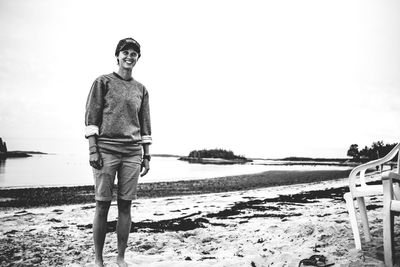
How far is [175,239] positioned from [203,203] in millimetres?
3088

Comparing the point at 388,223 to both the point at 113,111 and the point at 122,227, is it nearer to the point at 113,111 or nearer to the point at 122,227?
the point at 122,227

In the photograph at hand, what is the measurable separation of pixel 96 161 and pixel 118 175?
0.97 feet

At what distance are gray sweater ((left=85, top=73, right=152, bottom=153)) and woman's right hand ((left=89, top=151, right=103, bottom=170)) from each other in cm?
14

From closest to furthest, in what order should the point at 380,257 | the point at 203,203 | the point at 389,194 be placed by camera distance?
the point at 389,194 → the point at 380,257 → the point at 203,203

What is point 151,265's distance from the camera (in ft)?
9.48

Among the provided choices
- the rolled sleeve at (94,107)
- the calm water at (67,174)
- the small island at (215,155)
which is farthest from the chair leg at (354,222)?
the small island at (215,155)

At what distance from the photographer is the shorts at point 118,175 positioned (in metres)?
2.66

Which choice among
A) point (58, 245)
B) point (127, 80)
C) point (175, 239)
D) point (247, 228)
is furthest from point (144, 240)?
point (127, 80)

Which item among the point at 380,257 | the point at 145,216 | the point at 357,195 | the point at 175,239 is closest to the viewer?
the point at 380,257

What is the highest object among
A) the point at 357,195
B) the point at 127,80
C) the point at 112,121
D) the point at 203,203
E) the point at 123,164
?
the point at 127,80

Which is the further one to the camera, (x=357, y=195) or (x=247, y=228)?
(x=247, y=228)

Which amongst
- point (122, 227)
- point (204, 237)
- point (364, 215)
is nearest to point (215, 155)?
point (204, 237)

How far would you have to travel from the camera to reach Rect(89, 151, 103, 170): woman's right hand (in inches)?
103

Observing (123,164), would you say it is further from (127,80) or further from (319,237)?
(319,237)
